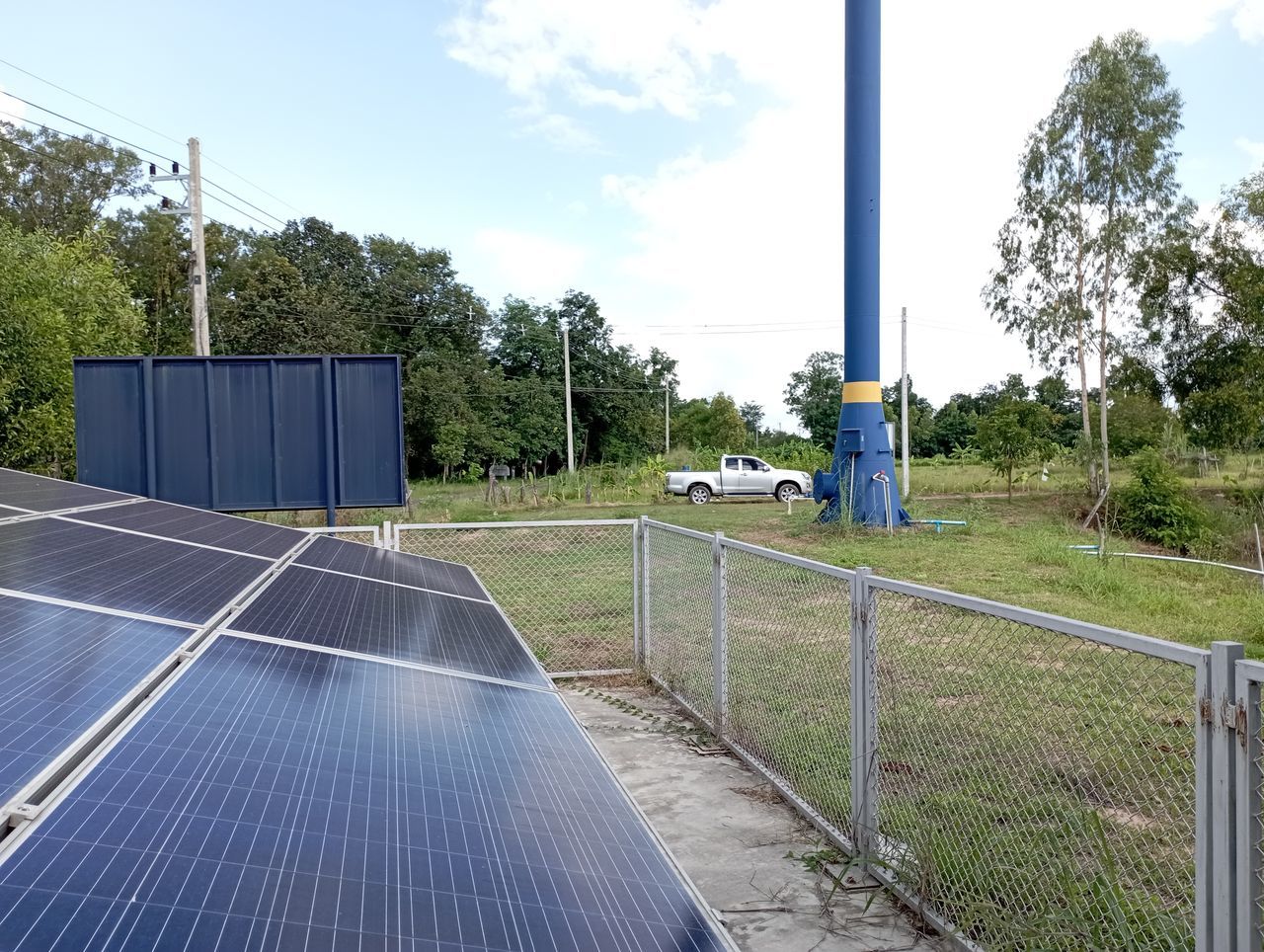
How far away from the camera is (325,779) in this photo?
1770 mm

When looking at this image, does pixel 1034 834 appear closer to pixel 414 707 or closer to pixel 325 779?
pixel 414 707

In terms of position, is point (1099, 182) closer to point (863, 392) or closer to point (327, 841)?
point (863, 392)

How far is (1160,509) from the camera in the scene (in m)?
19.7

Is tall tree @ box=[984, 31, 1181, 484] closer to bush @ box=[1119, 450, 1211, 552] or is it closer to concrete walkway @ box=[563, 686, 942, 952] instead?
bush @ box=[1119, 450, 1211, 552]

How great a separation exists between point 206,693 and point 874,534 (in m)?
16.1

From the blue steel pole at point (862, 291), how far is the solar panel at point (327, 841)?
53.4 ft

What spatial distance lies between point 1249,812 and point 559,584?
10.2m

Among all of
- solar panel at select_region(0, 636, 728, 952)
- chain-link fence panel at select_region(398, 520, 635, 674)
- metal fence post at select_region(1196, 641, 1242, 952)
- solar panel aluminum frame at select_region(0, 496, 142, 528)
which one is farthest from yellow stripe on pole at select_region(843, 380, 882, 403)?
solar panel at select_region(0, 636, 728, 952)

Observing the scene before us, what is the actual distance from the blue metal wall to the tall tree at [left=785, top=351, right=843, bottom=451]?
2097 inches

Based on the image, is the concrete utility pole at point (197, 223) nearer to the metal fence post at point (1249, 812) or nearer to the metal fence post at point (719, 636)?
the metal fence post at point (719, 636)

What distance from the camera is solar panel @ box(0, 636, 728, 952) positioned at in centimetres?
118

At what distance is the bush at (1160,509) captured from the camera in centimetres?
1869

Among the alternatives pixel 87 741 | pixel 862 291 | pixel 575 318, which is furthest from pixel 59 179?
pixel 87 741

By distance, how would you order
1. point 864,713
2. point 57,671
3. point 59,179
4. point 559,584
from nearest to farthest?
1. point 57,671
2. point 864,713
3. point 559,584
4. point 59,179
